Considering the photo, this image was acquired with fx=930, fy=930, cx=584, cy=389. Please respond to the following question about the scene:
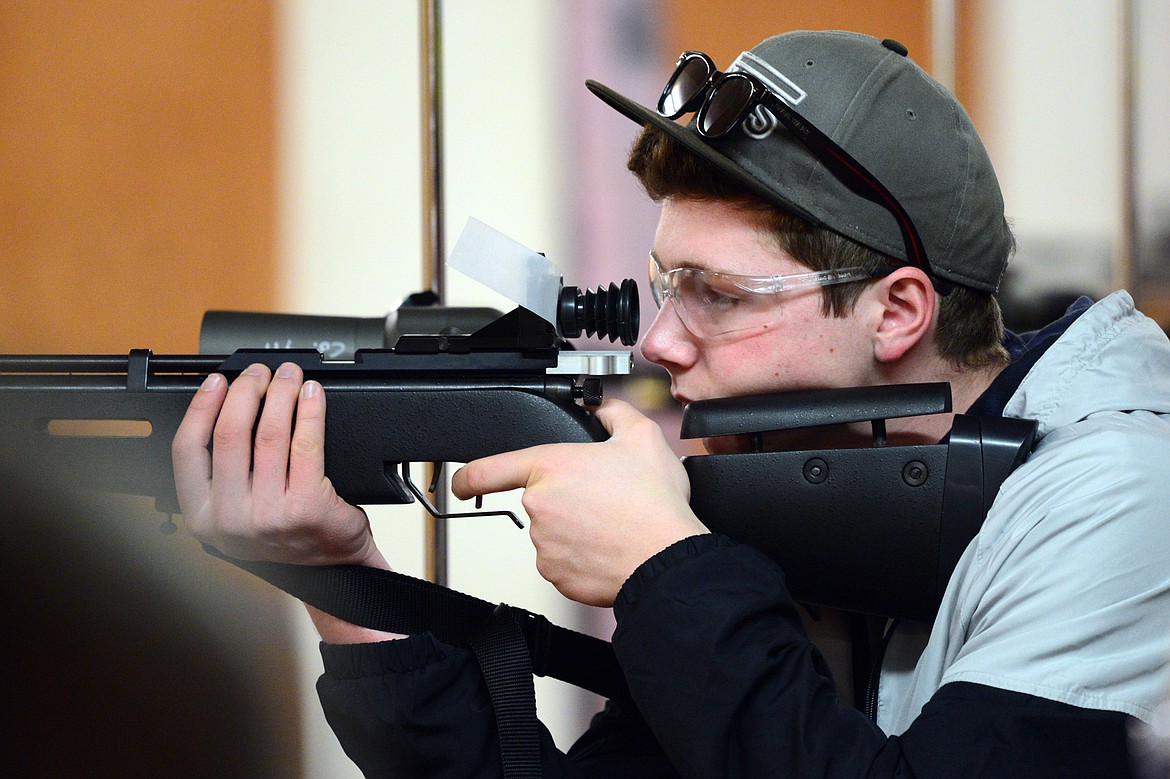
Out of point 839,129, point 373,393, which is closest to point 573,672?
point 373,393

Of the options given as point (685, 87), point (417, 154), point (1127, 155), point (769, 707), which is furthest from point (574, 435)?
point (1127, 155)

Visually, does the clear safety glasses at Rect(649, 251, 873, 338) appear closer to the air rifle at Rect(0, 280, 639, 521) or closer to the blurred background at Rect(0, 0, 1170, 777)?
the air rifle at Rect(0, 280, 639, 521)

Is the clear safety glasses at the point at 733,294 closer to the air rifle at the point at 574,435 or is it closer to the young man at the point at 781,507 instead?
the young man at the point at 781,507

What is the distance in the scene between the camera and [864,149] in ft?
3.12

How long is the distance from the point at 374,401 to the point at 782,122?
0.50 m

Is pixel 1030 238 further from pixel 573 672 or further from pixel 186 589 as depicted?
pixel 186 589

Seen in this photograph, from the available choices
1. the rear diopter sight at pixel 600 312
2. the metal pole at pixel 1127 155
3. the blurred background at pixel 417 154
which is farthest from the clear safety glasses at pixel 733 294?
the metal pole at pixel 1127 155

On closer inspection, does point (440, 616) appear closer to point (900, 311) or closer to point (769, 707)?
point (769, 707)

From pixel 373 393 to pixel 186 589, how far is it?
3.33 ft

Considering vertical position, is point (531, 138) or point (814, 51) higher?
point (531, 138)

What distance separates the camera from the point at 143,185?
165 centimetres

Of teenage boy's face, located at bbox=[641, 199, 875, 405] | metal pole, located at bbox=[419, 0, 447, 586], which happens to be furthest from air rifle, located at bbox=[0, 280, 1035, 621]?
metal pole, located at bbox=[419, 0, 447, 586]

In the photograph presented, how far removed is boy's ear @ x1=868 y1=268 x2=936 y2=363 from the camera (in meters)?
0.99

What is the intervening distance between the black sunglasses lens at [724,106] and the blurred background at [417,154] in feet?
3.27
